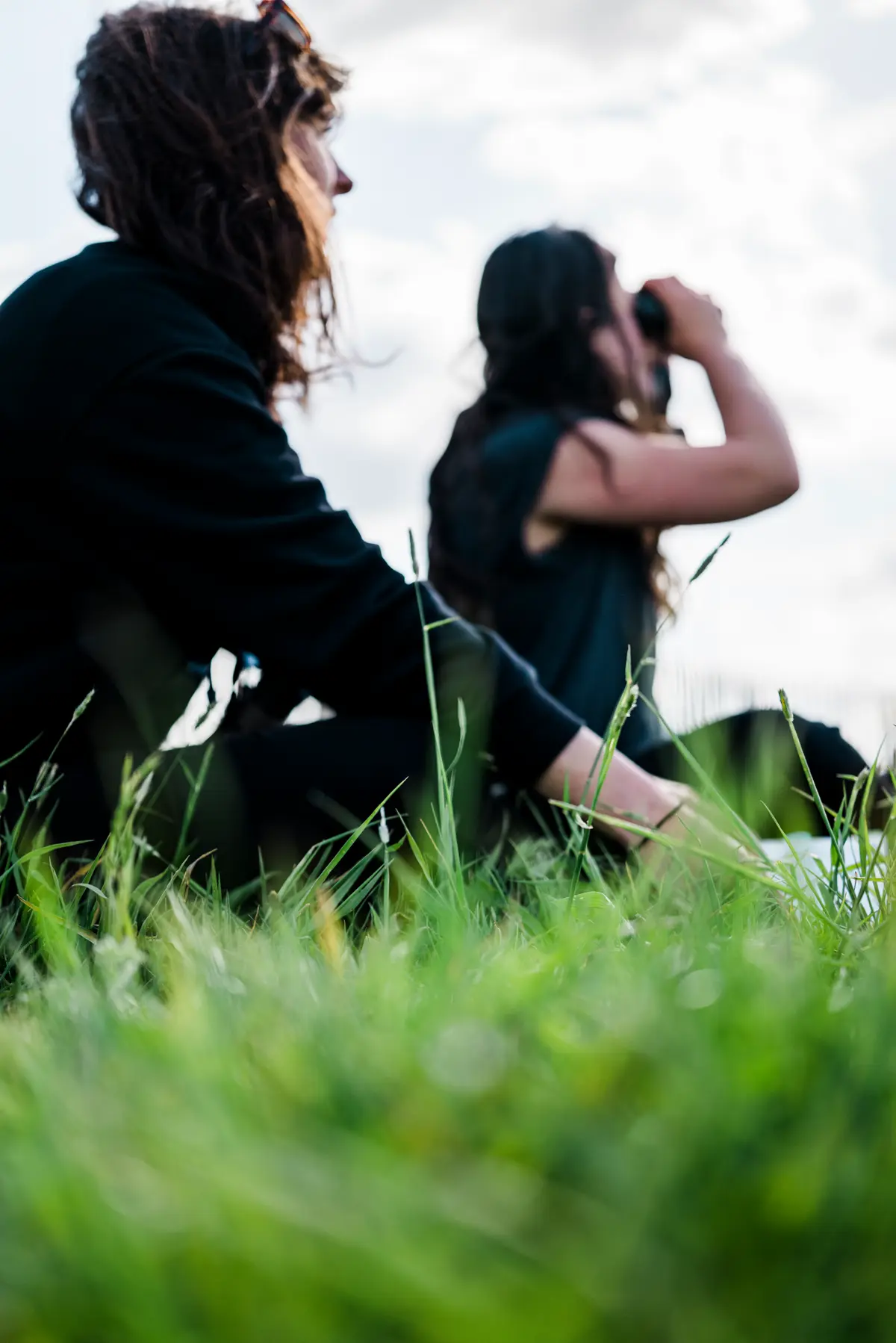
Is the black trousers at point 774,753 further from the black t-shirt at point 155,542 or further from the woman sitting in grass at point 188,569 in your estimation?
the black t-shirt at point 155,542

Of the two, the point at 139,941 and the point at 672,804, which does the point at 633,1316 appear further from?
the point at 672,804

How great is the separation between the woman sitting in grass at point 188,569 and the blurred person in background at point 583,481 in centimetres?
112

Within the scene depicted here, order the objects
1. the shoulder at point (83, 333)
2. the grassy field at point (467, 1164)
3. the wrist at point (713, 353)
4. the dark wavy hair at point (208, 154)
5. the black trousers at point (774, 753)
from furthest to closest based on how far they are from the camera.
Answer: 1. the wrist at point (713, 353)
2. the black trousers at point (774, 753)
3. the dark wavy hair at point (208, 154)
4. the shoulder at point (83, 333)
5. the grassy field at point (467, 1164)

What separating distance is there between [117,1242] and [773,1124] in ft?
0.74

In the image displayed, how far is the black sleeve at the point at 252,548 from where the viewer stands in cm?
170

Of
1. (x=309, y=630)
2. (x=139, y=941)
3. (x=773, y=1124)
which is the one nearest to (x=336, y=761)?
(x=309, y=630)

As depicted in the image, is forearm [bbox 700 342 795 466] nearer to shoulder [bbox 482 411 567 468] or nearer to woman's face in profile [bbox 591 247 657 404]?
woman's face in profile [bbox 591 247 657 404]

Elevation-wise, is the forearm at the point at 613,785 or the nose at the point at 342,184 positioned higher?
the nose at the point at 342,184

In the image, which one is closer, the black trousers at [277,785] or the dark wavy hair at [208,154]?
the black trousers at [277,785]

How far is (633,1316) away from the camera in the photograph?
0.34 m

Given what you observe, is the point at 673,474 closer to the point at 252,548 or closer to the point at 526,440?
the point at 526,440

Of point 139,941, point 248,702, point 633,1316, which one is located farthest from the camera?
point 248,702

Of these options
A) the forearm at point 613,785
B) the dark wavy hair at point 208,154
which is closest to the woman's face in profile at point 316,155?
the dark wavy hair at point 208,154

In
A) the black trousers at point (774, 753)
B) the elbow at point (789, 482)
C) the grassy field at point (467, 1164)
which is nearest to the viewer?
the grassy field at point (467, 1164)
